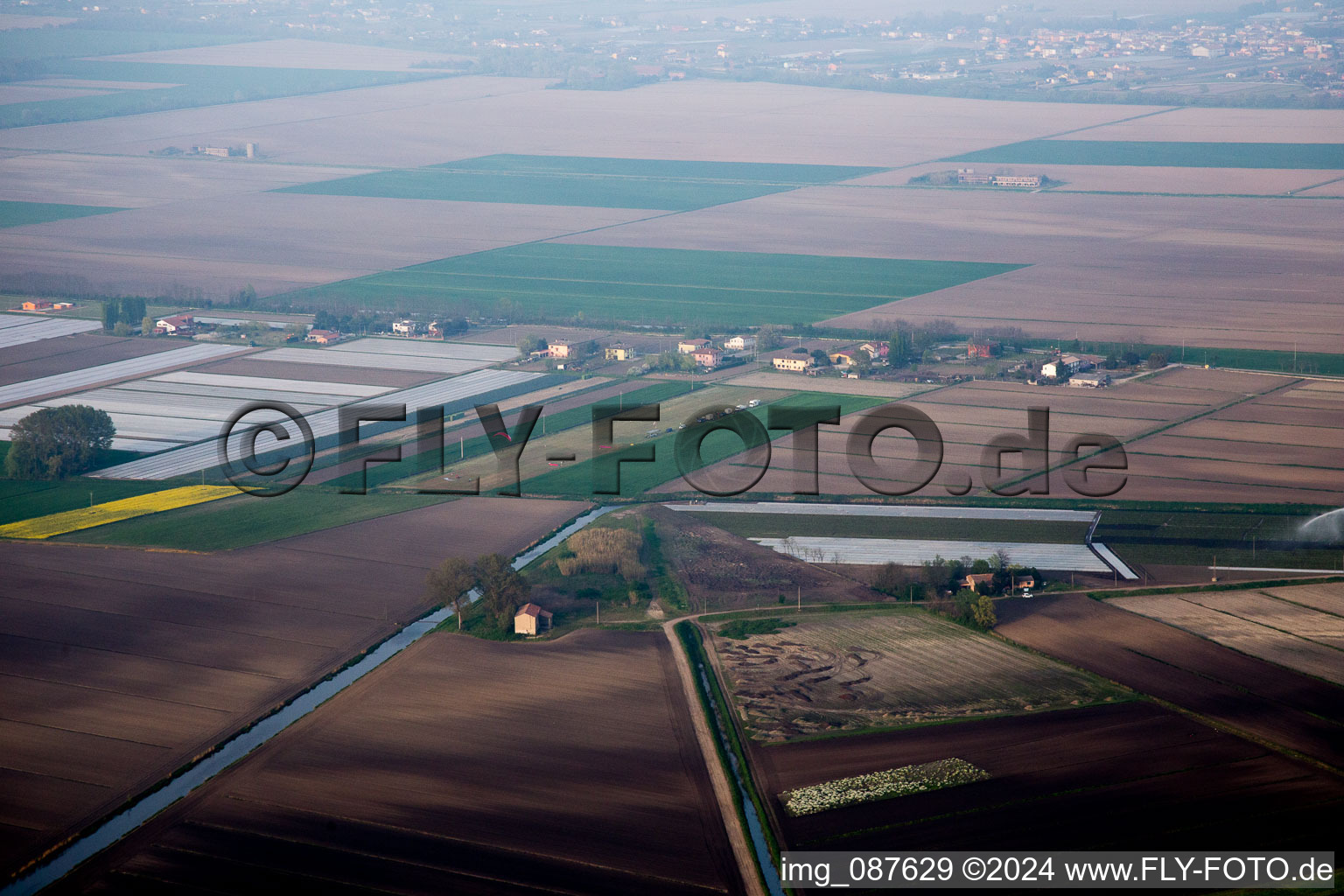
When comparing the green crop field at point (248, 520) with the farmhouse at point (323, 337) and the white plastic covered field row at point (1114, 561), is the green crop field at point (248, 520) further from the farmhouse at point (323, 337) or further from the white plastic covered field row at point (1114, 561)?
the farmhouse at point (323, 337)

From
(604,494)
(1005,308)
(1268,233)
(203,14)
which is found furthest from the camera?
(203,14)

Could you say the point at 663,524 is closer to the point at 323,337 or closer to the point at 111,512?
the point at 111,512

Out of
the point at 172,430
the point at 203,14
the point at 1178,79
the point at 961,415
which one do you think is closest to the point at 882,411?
the point at 961,415

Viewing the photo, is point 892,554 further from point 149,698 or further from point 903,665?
point 149,698

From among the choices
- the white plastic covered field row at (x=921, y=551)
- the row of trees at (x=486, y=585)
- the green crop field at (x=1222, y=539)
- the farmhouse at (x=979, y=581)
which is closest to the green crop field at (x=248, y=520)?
the row of trees at (x=486, y=585)

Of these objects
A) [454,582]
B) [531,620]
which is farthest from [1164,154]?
[531,620]

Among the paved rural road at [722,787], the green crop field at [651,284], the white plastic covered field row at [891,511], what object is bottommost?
the paved rural road at [722,787]

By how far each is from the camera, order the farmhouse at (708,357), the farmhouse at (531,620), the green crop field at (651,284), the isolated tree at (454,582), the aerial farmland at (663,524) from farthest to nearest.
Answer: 1. the green crop field at (651,284)
2. the farmhouse at (708,357)
3. the isolated tree at (454,582)
4. the farmhouse at (531,620)
5. the aerial farmland at (663,524)
